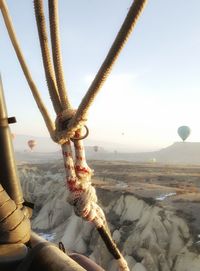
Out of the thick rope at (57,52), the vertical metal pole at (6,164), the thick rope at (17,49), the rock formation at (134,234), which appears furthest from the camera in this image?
the rock formation at (134,234)

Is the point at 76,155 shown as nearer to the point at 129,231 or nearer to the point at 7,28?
the point at 7,28

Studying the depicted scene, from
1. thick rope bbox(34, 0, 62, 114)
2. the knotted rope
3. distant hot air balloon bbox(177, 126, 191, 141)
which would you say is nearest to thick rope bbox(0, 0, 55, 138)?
the knotted rope

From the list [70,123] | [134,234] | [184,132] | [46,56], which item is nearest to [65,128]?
[70,123]

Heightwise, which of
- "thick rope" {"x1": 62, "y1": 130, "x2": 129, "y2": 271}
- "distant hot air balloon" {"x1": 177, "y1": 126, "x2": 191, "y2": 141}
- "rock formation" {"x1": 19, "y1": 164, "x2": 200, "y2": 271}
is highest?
"thick rope" {"x1": 62, "y1": 130, "x2": 129, "y2": 271}

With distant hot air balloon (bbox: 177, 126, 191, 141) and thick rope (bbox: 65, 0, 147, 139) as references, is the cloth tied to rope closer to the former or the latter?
thick rope (bbox: 65, 0, 147, 139)

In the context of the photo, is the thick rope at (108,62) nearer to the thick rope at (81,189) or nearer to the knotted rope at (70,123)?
the knotted rope at (70,123)

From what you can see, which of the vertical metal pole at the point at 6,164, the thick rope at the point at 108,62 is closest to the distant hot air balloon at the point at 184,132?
the vertical metal pole at the point at 6,164

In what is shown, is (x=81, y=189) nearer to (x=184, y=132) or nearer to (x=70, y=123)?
(x=70, y=123)
